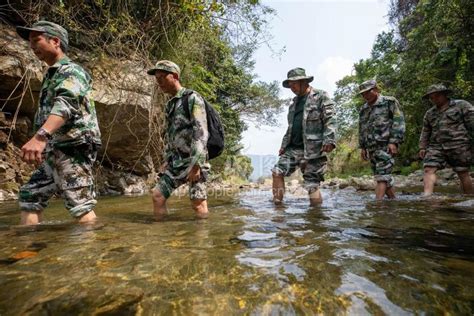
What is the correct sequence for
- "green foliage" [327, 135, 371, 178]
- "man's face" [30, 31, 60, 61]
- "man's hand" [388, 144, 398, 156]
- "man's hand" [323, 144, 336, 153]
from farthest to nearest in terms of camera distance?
1. "green foliage" [327, 135, 371, 178]
2. "man's hand" [388, 144, 398, 156]
3. "man's hand" [323, 144, 336, 153]
4. "man's face" [30, 31, 60, 61]

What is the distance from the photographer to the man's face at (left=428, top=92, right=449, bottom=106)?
561cm

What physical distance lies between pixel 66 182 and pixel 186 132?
1.34 meters

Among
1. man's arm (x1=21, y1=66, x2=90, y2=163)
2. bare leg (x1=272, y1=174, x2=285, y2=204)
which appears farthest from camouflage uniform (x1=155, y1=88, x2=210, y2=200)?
bare leg (x1=272, y1=174, x2=285, y2=204)

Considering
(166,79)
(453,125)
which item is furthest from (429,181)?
(166,79)

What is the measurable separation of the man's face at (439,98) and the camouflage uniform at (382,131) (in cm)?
74

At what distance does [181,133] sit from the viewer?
371cm

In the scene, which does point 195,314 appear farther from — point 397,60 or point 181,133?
point 397,60

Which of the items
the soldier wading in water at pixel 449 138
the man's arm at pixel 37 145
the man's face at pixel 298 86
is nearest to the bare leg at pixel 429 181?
the soldier wading in water at pixel 449 138

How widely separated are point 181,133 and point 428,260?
106 inches

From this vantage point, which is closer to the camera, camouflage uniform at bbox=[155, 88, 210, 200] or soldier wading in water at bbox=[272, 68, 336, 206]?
camouflage uniform at bbox=[155, 88, 210, 200]

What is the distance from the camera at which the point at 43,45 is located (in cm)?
295

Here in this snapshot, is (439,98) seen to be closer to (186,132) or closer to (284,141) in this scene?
(284,141)

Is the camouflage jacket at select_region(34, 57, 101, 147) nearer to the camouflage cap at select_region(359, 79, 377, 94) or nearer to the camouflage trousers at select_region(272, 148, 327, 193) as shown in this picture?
the camouflage trousers at select_region(272, 148, 327, 193)

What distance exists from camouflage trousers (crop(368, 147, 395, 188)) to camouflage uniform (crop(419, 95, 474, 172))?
1004 millimetres
